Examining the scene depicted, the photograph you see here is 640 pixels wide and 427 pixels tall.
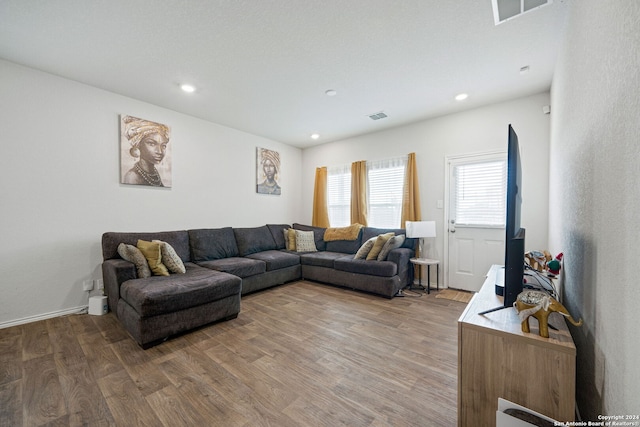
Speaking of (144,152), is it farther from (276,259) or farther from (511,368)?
(511,368)

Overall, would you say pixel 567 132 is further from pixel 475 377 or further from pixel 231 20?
pixel 231 20

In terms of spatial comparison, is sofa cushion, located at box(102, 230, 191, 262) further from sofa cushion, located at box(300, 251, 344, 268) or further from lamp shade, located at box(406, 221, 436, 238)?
lamp shade, located at box(406, 221, 436, 238)

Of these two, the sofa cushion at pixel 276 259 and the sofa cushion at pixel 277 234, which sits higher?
the sofa cushion at pixel 277 234

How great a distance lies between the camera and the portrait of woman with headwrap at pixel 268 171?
491 centimetres

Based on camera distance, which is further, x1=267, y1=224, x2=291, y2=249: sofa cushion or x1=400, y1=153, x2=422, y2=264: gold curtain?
x1=267, y1=224, x2=291, y2=249: sofa cushion

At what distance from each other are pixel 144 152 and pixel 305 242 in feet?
9.30

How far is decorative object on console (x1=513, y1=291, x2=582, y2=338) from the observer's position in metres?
1.06

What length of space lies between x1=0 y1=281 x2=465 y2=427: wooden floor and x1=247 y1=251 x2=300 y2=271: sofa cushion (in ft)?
3.62

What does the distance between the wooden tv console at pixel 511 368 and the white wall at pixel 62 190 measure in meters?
3.85

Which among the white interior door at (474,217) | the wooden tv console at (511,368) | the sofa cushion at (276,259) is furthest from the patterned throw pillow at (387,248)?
the wooden tv console at (511,368)

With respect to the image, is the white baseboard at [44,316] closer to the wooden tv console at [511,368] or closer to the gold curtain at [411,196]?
the wooden tv console at [511,368]

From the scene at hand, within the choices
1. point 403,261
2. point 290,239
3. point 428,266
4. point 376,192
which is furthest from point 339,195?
point 428,266

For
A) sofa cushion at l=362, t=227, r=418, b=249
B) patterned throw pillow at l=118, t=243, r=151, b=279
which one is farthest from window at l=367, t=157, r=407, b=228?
patterned throw pillow at l=118, t=243, r=151, b=279

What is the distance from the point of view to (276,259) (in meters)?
3.93
